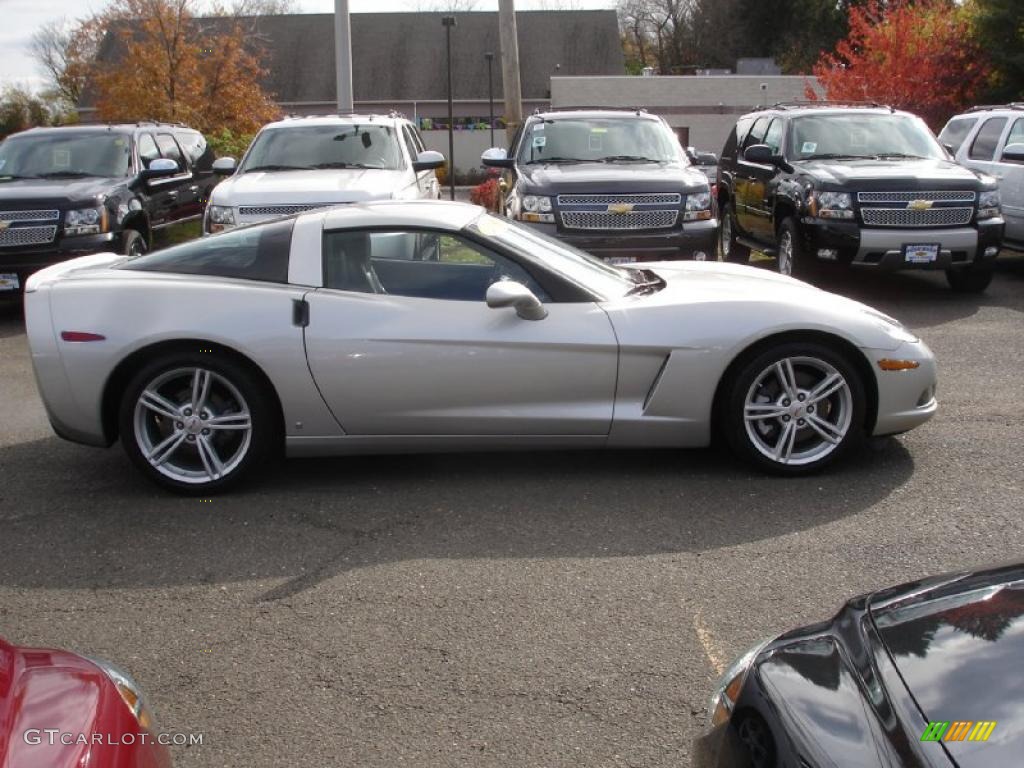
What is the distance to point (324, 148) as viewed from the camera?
1130cm

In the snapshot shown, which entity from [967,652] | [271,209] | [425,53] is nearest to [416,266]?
[967,652]

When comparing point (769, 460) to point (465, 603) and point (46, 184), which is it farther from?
point (46, 184)

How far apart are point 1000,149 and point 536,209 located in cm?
624

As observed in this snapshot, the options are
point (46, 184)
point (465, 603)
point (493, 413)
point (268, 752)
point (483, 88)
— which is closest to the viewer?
point (268, 752)

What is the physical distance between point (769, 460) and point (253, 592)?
2.59 meters

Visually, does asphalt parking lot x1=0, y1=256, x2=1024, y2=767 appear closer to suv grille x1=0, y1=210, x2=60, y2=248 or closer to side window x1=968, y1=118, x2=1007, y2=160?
suv grille x1=0, y1=210, x2=60, y2=248

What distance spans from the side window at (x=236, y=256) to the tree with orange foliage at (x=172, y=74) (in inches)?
818

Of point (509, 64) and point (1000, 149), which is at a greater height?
point (509, 64)

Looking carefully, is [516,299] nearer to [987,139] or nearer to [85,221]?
[85,221]

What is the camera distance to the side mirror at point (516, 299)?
201 inches

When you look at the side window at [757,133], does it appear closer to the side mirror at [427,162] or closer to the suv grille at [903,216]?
the suv grille at [903,216]

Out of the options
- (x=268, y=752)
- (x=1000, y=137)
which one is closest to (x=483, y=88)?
(x=1000, y=137)

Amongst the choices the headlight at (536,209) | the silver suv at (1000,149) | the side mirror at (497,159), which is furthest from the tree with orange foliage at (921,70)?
the headlight at (536,209)

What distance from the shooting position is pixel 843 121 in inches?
456
